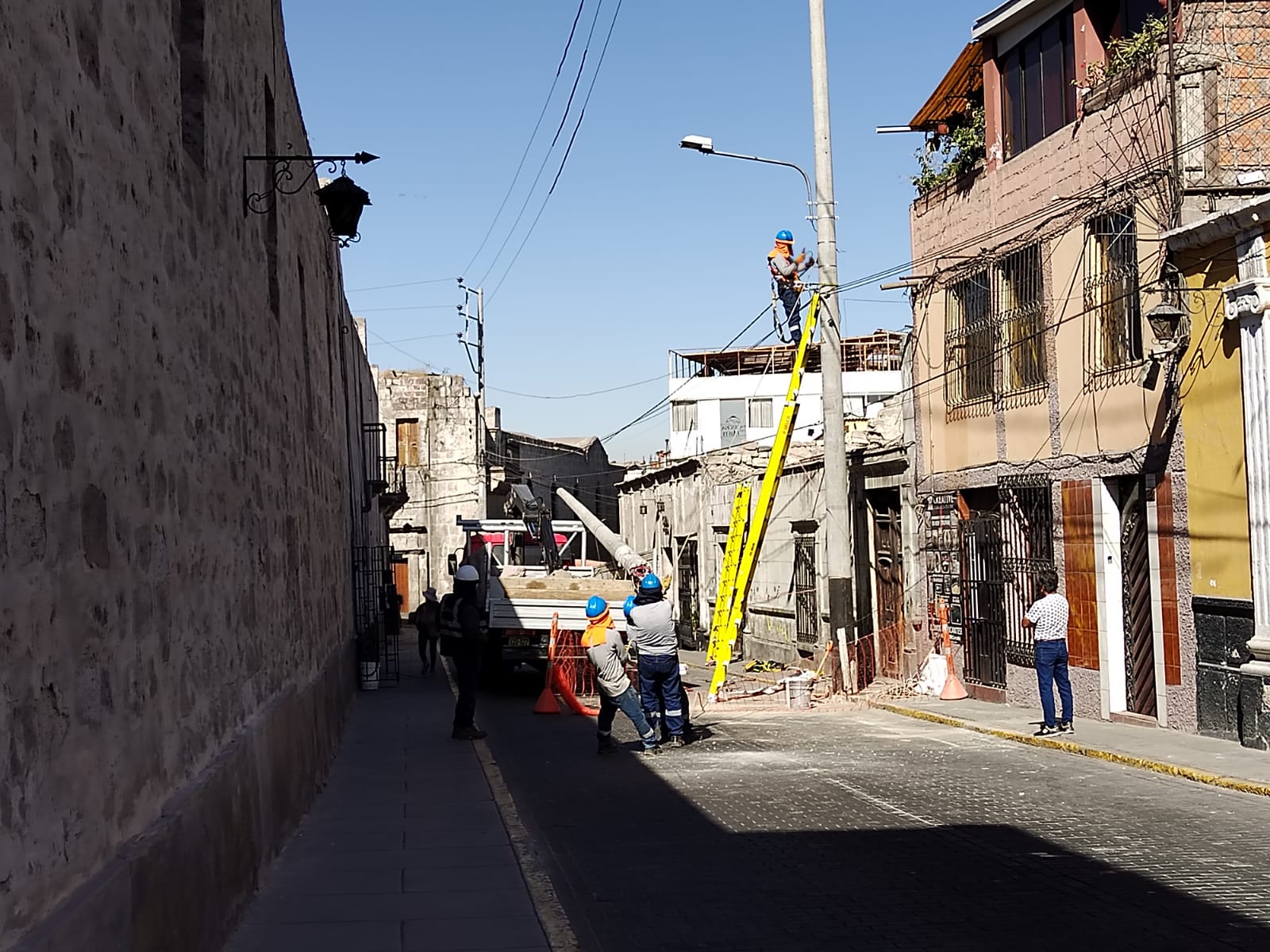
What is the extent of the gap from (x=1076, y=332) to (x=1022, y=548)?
3.18 metres

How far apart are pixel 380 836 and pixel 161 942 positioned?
483 cm

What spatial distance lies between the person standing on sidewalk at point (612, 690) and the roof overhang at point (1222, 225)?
24.4 feet

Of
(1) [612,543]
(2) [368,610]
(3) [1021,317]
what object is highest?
(3) [1021,317]

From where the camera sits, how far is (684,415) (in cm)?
4975

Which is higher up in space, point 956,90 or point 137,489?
point 956,90

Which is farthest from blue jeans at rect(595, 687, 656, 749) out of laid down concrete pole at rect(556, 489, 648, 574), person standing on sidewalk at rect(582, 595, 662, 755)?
laid down concrete pole at rect(556, 489, 648, 574)

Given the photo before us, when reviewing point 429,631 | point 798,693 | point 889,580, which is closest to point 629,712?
point 798,693

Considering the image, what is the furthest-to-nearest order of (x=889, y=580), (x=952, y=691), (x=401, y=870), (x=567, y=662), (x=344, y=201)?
1. (x=889, y=580)
2. (x=567, y=662)
3. (x=952, y=691)
4. (x=344, y=201)
5. (x=401, y=870)

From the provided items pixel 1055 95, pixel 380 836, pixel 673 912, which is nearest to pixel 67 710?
pixel 673 912

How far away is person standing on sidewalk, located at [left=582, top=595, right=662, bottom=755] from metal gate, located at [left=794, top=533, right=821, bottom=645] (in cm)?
1108

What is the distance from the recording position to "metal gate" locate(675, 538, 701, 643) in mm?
36000

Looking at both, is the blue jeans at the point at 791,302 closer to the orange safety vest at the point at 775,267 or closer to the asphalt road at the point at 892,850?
the orange safety vest at the point at 775,267

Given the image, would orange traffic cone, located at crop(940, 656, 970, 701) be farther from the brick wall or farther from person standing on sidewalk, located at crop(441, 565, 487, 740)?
person standing on sidewalk, located at crop(441, 565, 487, 740)

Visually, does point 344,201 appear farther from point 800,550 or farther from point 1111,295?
point 800,550
